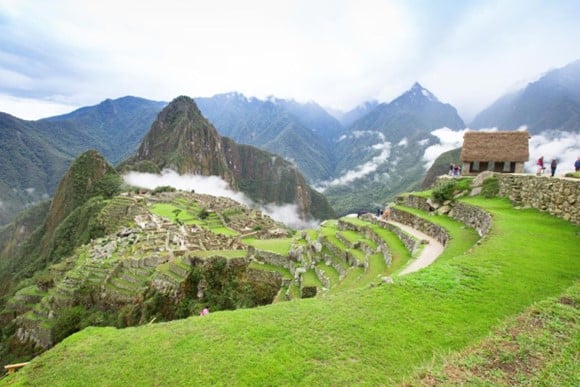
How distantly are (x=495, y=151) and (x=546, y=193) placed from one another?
1483 cm

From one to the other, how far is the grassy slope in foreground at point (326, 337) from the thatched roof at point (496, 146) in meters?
20.7

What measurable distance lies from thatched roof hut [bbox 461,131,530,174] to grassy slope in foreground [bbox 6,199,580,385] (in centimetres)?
2075

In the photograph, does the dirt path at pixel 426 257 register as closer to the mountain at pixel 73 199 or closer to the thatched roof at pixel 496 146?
the thatched roof at pixel 496 146

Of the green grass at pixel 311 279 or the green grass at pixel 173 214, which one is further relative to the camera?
the green grass at pixel 173 214

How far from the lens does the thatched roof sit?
84.2 ft

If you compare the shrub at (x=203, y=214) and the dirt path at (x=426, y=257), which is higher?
the dirt path at (x=426, y=257)

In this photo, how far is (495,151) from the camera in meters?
26.2

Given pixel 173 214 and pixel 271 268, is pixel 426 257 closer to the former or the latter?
pixel 271 268

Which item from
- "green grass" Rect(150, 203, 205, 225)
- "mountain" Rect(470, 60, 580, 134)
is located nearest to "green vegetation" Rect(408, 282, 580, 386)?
"green grass" Rect(150, 203, 205, 225)

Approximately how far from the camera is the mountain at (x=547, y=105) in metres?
138

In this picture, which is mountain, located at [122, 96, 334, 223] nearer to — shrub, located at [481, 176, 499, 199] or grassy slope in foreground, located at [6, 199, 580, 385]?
shrub, located at [481, 176, 499, 199]

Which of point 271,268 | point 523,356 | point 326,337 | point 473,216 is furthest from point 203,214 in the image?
point 523,356

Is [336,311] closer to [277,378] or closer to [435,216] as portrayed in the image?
[277,378]

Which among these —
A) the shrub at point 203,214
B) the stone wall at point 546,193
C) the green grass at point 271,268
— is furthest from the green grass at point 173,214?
the stone wall at point 546,193
